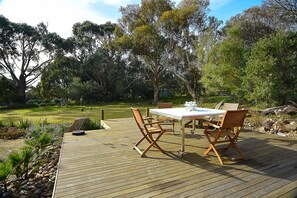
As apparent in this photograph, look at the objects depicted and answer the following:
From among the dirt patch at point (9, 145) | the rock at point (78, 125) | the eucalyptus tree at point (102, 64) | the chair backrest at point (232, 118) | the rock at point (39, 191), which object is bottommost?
the dirt patch at point (9, 145)

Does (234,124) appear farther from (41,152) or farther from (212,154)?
(41,152)

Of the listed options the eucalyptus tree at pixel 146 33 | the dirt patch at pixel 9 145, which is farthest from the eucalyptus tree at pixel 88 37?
the dirt patch at pixel 9 145

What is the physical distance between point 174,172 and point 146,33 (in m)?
18.1

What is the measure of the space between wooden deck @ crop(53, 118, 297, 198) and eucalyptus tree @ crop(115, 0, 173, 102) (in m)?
16.6

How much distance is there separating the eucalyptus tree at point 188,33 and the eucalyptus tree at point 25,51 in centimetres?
1531

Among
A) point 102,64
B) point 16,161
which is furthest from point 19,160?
Result: point 102,64

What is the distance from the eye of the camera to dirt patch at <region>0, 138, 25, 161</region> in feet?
20.6

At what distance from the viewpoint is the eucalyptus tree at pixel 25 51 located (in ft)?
82.0

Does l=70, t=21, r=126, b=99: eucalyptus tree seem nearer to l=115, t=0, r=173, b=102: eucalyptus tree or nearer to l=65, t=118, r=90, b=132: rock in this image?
l=115, t=0, r=173, b=102: eucalyptus tree

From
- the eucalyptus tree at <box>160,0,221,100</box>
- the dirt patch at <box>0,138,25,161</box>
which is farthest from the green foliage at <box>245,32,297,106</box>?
the dirt patch at <box>0,138,25,161</box>

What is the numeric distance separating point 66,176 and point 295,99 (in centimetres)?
917

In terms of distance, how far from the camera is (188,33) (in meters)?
20.5

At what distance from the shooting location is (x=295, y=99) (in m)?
8.55

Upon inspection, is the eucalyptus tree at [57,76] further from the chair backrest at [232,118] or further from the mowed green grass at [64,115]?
the chair backrest at [232,118]
